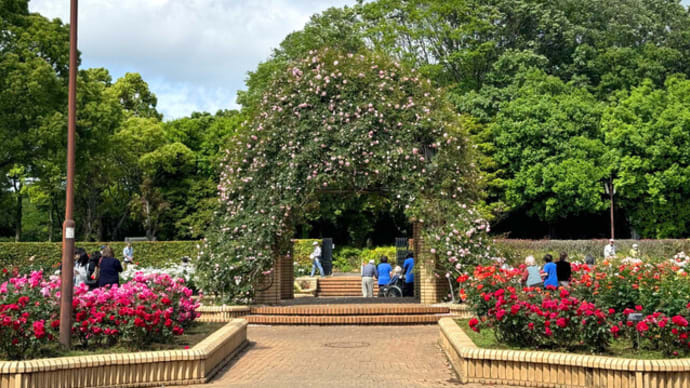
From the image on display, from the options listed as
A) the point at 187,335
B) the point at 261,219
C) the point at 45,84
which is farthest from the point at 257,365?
the point at 45,84

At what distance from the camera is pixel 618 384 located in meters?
8.38

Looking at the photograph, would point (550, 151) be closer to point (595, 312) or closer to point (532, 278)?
point (532, 278)

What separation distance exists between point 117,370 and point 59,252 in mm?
26808

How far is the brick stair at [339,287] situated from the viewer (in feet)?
88.5

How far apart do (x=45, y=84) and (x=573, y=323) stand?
27.3 m

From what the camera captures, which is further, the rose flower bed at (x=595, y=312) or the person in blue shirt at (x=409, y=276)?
the person in blue shirt at (x=409, y=276)

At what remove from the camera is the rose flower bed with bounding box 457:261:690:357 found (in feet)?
30.0

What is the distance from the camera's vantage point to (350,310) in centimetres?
1655

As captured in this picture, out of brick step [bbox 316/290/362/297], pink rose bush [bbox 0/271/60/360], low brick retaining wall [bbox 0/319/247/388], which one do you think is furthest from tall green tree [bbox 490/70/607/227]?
pink rose bush [bbox 0/271/60/360]

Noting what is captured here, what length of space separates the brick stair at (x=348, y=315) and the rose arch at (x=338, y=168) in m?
A: 0.87

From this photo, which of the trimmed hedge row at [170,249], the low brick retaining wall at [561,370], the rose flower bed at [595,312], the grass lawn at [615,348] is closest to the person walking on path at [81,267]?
the grass lawn at [615,348]

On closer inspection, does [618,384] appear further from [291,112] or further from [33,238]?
[33,238]

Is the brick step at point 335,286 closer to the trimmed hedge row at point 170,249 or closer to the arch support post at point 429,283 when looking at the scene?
the trimmed hedge row at point 170,249

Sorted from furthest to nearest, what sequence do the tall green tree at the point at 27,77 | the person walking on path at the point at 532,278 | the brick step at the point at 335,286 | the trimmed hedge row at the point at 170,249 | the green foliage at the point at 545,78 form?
the green foliage at the point at 545,78, the trimmed hedge row at the point at 170,249, the tall green tree at the point at 27,77, the brick step at the point at 335,286, the person walking on path at the point at 532,278
